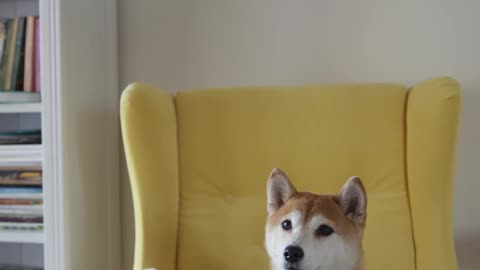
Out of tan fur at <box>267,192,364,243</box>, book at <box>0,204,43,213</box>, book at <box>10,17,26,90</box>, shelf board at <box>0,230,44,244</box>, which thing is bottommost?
shelf board at <box>0,230,44,244</box>

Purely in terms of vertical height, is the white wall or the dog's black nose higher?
the white wall

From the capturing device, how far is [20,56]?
1.36 metres

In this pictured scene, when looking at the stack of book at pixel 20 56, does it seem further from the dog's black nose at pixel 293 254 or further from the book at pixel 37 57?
the dog's black nose at pixel 293 254

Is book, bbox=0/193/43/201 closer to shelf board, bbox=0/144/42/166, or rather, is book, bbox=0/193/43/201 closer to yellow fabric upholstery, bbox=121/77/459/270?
shelf board, bbox=0/144/42/166

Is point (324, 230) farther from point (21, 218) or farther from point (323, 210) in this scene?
point (21, 218)

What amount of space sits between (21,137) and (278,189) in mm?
729

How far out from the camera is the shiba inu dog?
950mm

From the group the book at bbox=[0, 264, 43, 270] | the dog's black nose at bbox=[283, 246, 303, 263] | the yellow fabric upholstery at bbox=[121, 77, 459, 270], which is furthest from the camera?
the book at bbox=[0, 264, 43, 270]

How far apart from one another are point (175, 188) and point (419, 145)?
59cm

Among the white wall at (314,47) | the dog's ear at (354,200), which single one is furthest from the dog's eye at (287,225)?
the white wall at (314,47)

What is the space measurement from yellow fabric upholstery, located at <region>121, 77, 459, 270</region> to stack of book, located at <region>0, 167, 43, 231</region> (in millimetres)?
321

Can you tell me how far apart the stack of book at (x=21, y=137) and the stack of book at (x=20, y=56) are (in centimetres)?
9

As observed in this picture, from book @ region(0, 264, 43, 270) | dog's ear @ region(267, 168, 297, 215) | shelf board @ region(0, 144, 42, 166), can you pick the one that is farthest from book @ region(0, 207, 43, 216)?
dog's ear @ region(267, 168, 297, 215)

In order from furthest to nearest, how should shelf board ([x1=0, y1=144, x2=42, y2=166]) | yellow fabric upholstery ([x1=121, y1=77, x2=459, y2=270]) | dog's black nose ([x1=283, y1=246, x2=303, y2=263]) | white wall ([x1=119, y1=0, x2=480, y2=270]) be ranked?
white wall ([x1=119, y1=0, x2=480, y2=270]) < shelf board ([x1=0, y1=144, x2=42, y2=166]) < yellow fabric upholstery ([x1=121, y1=77, x2=459, y2=270]) < dog's black nose ([x1=283, y1=246, x2=303, y2=263])
